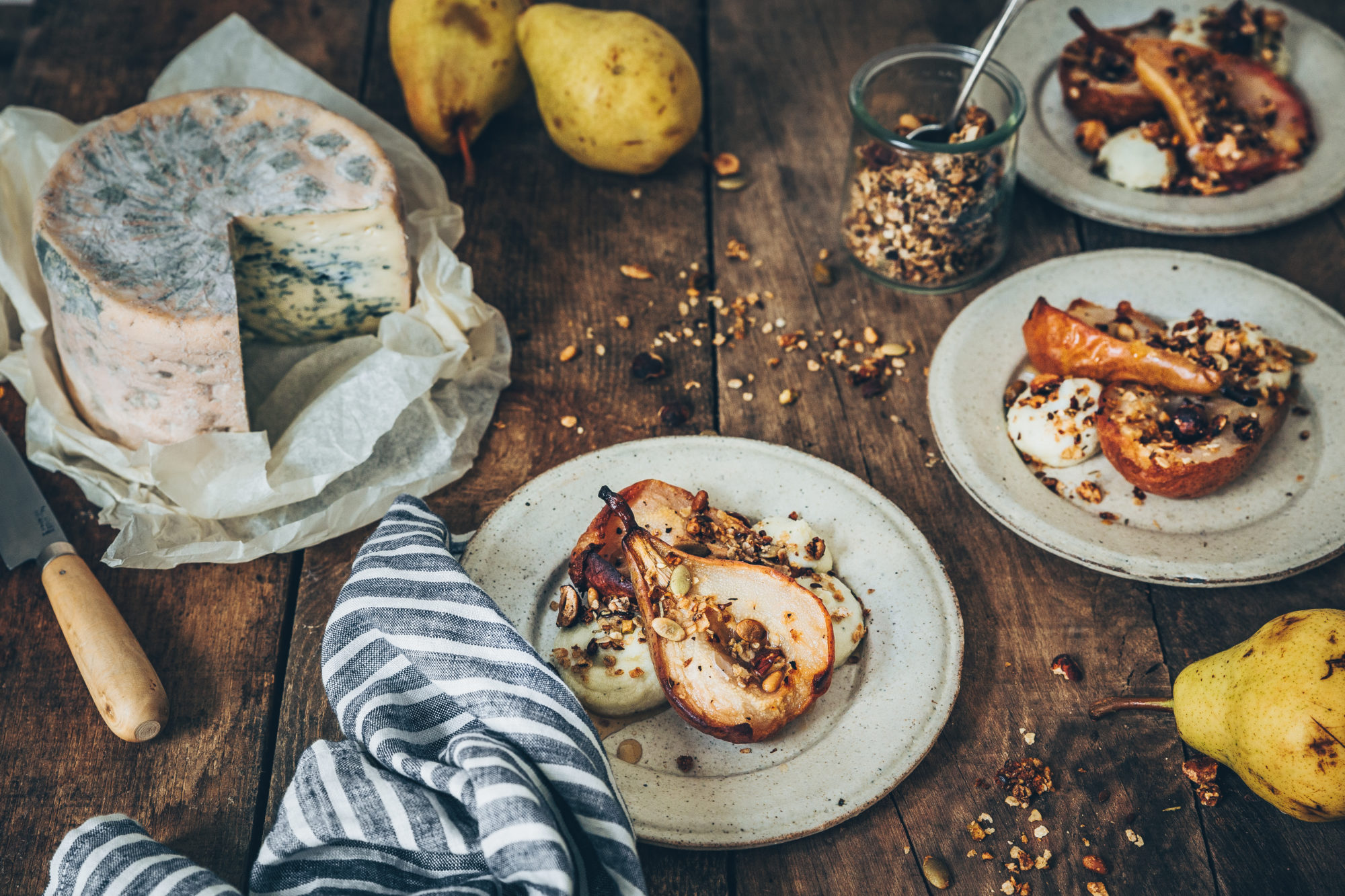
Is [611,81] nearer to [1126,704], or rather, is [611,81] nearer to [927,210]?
[927,210]

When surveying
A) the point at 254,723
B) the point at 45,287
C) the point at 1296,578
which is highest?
the point at 45,287

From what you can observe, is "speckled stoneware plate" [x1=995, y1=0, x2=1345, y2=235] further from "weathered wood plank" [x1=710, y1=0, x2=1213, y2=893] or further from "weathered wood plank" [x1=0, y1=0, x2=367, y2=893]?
"weathered wood plank" [x1=0, y1=0, x2=367, y2=893]

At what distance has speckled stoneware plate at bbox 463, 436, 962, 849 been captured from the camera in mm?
898

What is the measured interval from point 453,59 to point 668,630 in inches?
36.2

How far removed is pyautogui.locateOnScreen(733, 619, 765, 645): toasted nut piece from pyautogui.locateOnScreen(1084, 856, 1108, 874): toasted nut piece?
38 centimetres

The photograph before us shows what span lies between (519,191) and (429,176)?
14 cm

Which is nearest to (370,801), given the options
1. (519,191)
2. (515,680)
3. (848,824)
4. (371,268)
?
(515,680)

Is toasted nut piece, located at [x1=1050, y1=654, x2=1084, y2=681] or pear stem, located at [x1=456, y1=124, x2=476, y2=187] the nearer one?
toasted nut piece, located at [x1=1050, y1=654, x2=1084, y2=681]

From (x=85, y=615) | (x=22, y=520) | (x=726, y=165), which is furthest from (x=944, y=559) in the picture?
(x=22, y=520)

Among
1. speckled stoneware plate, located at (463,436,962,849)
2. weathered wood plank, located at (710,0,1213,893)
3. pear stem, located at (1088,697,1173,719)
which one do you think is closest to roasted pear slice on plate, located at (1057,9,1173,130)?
weathered wood plank, located at (710,0,1213,893)

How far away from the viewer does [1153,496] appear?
3.74 ft

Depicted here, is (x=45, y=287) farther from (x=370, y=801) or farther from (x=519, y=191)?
(x=370, y=801)

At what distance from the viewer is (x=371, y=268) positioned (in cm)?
123

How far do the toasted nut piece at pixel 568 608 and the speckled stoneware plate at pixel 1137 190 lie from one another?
91 cm
